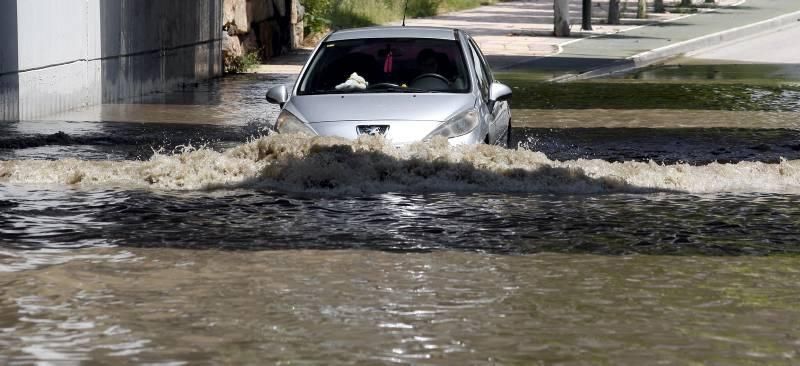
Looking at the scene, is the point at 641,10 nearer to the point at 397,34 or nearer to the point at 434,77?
the point at 397,34

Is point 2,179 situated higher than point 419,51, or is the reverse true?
point 419,51

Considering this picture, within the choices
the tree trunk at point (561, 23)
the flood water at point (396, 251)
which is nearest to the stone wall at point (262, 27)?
the tree trunk at point (561, 23)

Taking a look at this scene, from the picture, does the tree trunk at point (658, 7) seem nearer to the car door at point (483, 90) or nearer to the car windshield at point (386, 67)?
the car door at point (483, 90)

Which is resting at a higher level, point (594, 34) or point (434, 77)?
point (594, 34)

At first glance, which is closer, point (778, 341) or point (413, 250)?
point (778, 341)

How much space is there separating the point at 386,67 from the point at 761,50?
22.4m

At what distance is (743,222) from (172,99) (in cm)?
1379

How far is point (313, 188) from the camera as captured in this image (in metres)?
13.1

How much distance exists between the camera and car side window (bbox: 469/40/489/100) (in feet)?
46.1

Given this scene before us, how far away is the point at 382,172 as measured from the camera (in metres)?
13.1

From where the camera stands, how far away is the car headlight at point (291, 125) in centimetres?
1320

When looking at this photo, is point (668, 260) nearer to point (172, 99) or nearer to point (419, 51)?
point (419, 51)

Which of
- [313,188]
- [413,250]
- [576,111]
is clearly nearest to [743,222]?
[413,250]

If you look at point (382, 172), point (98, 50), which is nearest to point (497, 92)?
point (382, 172)
